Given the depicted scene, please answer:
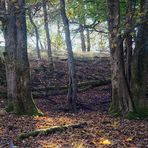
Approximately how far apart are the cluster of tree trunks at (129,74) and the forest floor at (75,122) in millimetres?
816

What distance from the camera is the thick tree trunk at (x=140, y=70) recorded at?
54.8 ft

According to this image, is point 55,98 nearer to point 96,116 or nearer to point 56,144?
point 96,116

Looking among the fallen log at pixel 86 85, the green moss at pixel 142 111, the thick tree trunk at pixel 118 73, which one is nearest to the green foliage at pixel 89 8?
the fallen log at pixel 86 85

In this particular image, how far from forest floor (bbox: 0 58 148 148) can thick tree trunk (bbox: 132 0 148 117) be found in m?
1.52

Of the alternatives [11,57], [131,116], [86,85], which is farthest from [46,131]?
[86,85]

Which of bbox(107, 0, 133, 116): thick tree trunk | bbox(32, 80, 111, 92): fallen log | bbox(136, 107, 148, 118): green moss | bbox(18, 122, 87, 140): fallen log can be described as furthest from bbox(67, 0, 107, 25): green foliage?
bbox(18, 122, 87, 140): fallen log

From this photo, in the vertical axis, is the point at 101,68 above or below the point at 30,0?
below

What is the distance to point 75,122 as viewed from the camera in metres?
14.2

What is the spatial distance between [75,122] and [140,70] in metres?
→ 4.29

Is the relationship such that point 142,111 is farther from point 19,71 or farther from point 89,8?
point 89,8

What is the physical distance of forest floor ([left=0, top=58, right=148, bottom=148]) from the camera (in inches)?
426

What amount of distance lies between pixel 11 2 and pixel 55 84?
34.1 feet

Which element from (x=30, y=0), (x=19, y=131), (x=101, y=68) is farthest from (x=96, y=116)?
(x=101, y=68)

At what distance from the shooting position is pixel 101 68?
32.7m
